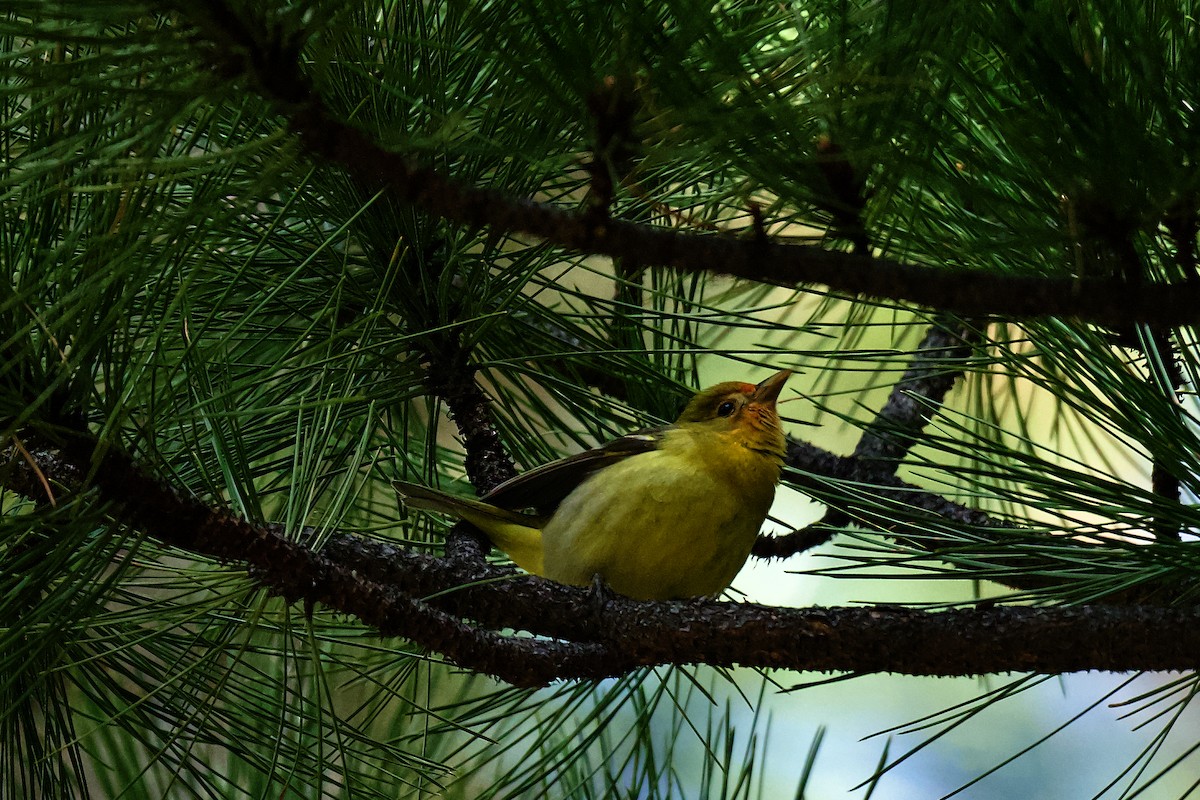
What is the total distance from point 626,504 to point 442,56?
2.41ft

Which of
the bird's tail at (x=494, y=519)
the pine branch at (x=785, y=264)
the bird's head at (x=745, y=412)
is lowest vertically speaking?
the pine branch at (x=785, y=264)

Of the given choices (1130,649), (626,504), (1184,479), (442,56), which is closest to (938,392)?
(626,504)

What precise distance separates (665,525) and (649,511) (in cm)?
3

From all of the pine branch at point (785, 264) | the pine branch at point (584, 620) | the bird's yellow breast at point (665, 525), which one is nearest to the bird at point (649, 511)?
the bird's yellow breast at point (665, 525)

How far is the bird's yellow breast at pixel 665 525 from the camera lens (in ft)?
5.34

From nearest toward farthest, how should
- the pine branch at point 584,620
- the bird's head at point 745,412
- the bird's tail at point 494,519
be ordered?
the pine branch at point 584,620
the bird's tail at point 494,519
the bird's head at point 745,412

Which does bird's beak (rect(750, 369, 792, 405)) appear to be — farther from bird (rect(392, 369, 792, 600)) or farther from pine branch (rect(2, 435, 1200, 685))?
pine branch (rect(2, 435, 1200, 685))

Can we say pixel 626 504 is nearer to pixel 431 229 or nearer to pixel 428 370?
pixel 428 370

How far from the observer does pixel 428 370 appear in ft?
4.86

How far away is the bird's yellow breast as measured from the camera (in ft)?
5.34

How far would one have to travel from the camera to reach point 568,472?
5.72 feet

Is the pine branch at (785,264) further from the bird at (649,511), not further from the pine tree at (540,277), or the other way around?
the bird at (649,511)

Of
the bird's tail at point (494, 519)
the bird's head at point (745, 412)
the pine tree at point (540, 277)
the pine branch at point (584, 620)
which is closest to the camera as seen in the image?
the pine tree at point (540, 277)

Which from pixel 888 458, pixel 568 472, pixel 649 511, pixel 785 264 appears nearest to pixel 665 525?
pixel 649 511
